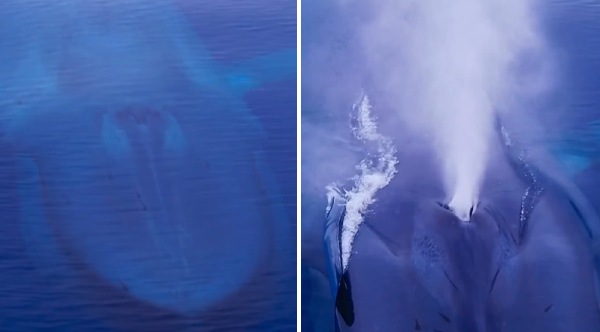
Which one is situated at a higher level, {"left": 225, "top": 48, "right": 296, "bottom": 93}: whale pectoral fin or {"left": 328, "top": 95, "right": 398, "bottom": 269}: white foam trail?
{"left": 225, "top": 48, "right": 296, "bottom": 93}: whale pectoral fin

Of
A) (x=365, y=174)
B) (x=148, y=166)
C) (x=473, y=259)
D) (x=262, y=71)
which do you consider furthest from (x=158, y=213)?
(x=473, y=259)

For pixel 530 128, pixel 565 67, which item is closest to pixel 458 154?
pixel 530 128

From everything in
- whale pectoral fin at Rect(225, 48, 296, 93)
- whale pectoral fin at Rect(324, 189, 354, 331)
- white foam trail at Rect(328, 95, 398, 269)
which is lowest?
whale pectoral fin at Rect(324, 189, 354, 331)

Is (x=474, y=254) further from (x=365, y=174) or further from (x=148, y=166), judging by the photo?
(x=148, y=166)

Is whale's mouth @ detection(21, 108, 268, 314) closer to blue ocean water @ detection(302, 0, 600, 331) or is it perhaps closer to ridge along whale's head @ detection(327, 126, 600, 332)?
blue ocean water @ detection(302, 0, 600, 331)

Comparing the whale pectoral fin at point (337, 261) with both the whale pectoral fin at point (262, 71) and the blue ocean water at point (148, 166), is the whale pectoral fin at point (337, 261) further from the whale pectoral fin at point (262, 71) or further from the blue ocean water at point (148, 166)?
the whale pectoral fin at point (262, 71)

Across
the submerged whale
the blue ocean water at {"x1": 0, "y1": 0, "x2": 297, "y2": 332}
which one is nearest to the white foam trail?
the submerged whale

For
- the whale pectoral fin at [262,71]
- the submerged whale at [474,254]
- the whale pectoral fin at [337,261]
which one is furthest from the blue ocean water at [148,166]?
the submerged whale at [474,254]
